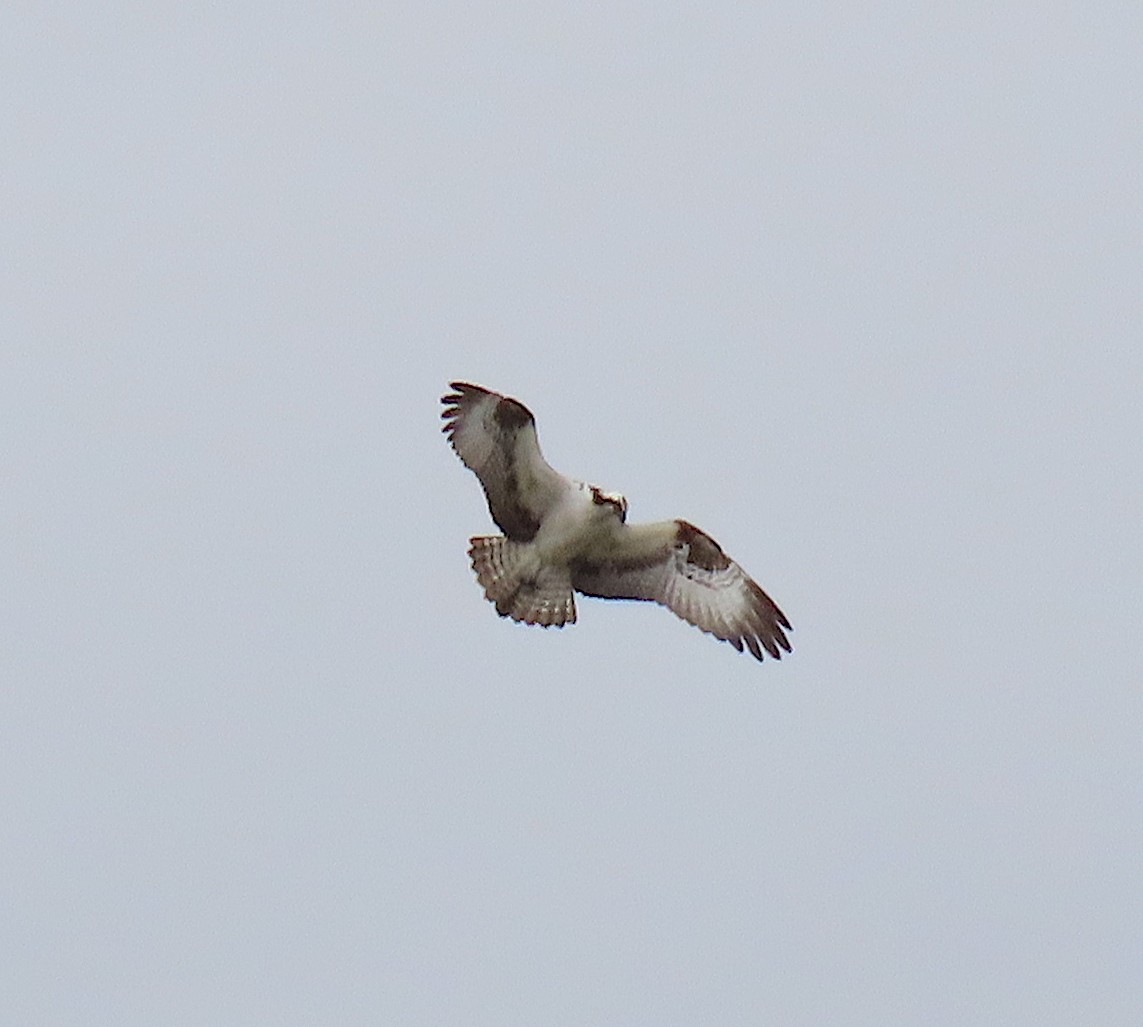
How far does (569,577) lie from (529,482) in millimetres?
832

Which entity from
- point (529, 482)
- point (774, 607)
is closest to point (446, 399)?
point (529, 482)

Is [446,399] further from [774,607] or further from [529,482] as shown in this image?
[774,607]

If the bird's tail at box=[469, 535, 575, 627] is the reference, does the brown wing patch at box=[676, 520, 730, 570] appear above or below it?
above

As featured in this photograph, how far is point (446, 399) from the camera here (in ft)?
87.5

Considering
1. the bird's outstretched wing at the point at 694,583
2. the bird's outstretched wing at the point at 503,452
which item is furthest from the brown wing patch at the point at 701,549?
the bird's outstretched wing at the point at 503,452

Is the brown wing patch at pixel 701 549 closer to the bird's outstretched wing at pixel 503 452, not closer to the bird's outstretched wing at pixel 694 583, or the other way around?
the bird's outstretched wing at pixel 694 583

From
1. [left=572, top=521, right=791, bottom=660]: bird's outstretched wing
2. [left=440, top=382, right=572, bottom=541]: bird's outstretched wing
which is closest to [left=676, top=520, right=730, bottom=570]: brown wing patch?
[left=572, top=521, right=791, bottom=660]: bird's outstretched wing

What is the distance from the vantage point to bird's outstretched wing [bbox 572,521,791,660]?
89.0 feet

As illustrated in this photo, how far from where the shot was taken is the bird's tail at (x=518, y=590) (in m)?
27.2

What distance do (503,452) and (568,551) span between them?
2.82 feet

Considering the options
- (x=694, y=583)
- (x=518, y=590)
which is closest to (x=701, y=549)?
(x=694, y=583)

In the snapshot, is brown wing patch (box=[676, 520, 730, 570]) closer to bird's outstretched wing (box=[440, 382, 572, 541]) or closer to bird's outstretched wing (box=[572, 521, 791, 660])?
bird's outstretched wing (box=[572, 521, 791, 660])

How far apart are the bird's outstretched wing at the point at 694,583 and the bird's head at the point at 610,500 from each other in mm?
388

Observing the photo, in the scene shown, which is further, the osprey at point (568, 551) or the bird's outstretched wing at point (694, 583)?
the bird's outstretched wing at point (694, 583)
